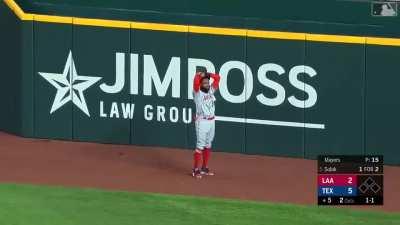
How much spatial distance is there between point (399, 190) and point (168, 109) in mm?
4635

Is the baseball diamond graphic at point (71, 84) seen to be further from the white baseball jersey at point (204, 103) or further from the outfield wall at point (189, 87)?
the white baseball jersey at point (204, 103)

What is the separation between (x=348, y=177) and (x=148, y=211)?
3.74 metres

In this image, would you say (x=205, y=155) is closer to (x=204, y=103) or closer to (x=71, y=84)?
(x=204, y=103)

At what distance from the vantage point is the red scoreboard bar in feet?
48.8

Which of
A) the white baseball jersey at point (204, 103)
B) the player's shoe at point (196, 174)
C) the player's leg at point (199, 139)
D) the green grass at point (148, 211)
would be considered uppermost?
the white baseball jersey at point (204, 103)

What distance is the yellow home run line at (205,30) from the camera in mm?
20578

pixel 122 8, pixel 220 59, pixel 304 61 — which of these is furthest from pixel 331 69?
pixel 122 8

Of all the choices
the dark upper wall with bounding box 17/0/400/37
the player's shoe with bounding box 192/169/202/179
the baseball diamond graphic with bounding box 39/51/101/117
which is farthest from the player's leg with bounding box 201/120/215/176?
the baseball diamond graphic with bounding box 39/51/101/117

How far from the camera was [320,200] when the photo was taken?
1537 cm

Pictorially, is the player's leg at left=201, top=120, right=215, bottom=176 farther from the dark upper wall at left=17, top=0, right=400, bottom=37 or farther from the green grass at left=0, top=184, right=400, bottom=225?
the dark upper wall at left=17, top=0, right=400, bottom=37

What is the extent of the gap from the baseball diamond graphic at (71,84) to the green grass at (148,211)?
12.3 feet

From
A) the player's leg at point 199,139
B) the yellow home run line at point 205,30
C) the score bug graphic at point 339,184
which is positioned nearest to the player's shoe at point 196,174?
the player's leg at point 199,139

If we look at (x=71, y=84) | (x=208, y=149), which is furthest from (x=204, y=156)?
(x=71, y=84)

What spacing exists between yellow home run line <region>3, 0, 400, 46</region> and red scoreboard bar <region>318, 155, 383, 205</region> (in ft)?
18.8
